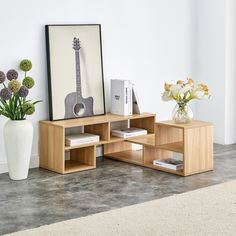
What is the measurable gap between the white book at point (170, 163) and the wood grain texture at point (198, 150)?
0.41 feet

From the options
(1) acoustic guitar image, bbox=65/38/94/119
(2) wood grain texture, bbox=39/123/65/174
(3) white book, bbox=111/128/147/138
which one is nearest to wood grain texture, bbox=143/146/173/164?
(3) white book, bbox=111/128/147/138

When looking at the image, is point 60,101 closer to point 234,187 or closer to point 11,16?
point 11,16

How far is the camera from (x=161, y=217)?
3809 millimetres

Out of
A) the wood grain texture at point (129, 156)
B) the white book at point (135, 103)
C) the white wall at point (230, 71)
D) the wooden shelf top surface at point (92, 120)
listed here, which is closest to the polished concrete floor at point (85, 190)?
the wood grain texture at point (129, 156)

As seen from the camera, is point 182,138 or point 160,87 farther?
point 160,87

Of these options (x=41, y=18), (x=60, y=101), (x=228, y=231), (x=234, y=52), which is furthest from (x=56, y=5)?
(x=228, y=231)

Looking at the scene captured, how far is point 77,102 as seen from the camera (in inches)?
213

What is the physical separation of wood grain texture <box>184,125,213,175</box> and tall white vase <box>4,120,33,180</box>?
1318mm

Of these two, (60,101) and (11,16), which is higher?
(11,16)

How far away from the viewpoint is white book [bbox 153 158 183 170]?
5051mm

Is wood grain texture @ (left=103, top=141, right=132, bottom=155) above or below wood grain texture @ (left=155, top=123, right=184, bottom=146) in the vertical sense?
below

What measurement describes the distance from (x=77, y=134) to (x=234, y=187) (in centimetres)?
161

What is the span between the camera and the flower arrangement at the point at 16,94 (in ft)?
15.4

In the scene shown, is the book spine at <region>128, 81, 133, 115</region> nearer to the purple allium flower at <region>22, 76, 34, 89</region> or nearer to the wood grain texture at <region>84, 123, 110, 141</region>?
the wood grain texture at <region>84, 123, 110, 141</region>
